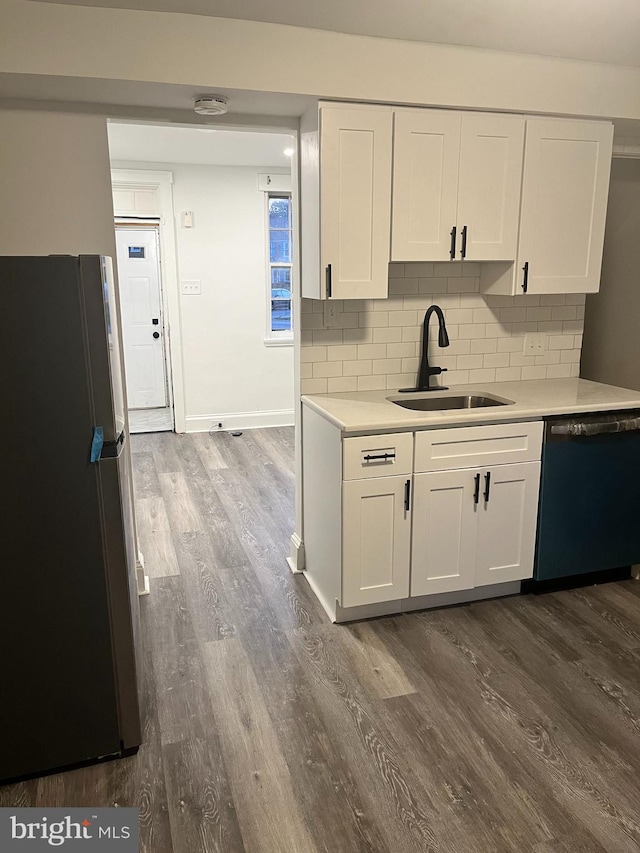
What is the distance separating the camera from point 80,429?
189cm

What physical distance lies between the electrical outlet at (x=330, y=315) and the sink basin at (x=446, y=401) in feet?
1.54

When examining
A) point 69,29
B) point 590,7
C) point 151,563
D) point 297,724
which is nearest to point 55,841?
point 297,724

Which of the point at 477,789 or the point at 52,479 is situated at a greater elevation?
the point at 52,479

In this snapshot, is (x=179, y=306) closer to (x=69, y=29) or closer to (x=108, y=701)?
(x=69, y=29)

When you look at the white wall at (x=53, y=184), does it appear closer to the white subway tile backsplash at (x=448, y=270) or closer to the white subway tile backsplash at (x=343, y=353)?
the white subway tile backsplash at (x=343, y=353)

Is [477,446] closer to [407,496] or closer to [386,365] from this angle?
[407,496]

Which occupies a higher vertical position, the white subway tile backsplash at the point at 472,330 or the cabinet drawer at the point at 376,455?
the white subway tile backsplash at the point at 472,330

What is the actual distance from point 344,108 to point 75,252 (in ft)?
4.25

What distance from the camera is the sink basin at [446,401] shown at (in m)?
3.23

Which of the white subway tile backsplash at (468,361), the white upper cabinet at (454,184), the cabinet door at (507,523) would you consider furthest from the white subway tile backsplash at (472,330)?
the cabinet door at (507,523)

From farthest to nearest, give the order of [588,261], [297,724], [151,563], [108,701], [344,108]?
[151,563] → [588,261] → [344,108] → [297,724] → [108,701]

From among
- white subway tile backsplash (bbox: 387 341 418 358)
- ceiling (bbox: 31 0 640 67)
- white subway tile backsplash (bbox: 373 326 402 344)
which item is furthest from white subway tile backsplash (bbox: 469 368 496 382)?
ceiling (bbox: 31 0 640 67)

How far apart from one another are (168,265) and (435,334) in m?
3.51

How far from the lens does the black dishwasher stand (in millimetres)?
3025
